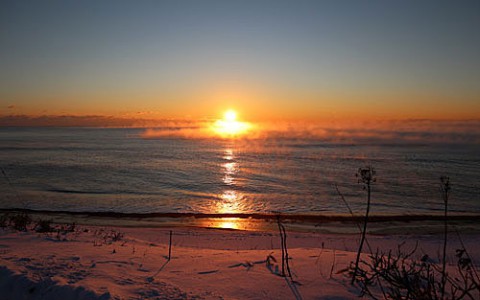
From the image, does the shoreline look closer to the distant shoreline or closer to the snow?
the distant shoreline

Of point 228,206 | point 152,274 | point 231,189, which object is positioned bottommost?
point 228,206

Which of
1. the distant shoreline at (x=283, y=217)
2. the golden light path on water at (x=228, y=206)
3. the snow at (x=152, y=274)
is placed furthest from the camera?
the distant shoreline at (x=283, y=217)

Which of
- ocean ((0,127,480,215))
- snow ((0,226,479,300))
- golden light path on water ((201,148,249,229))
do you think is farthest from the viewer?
ocean ((0,127,480,215))

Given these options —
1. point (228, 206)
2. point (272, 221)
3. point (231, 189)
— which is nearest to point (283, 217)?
point (272, 221)

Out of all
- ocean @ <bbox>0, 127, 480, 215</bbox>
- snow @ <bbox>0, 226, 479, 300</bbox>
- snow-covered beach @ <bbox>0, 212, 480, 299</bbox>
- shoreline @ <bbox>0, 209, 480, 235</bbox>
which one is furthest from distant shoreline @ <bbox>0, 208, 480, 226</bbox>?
snow @ <bbox>0, 226, 479, 300</bbox>

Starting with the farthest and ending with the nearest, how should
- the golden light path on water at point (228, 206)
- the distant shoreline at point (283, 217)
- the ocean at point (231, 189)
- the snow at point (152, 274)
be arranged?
the ocean at point (231, 189) < the distant shoreline at point (283, 217) < the golden light path on water at point (228, 206) < the snow at point (152, 274)

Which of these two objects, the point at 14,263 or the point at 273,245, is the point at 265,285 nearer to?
the point at 14,263

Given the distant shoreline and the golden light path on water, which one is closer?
the golden light path on water

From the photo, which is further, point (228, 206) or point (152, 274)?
point (228, 206)

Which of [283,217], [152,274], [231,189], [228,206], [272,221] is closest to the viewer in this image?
[152,274]

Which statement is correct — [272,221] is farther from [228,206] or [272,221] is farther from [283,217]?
[228,206]

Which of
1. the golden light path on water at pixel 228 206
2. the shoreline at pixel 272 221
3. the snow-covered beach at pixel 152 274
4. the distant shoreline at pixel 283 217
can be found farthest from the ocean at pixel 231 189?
the snow-covered beach at pixel 152 274

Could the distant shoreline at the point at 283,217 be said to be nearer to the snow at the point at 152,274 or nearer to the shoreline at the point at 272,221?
the shoreline at the point at 272,221

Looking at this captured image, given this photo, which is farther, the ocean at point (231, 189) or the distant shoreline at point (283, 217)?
the ocean at point (231, 189)
